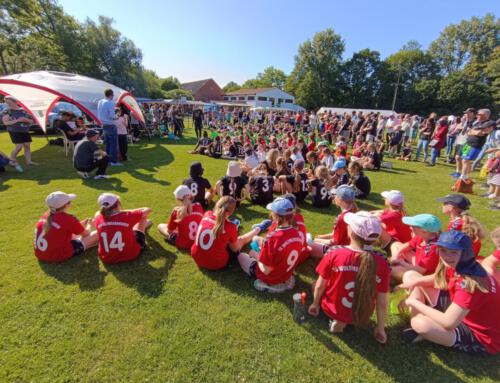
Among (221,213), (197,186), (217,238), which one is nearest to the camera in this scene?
(221,213)

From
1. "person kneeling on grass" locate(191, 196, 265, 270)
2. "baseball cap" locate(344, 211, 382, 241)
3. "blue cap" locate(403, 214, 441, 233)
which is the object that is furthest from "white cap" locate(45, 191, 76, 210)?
"blue cap" locate(403, 214, 441, 233)

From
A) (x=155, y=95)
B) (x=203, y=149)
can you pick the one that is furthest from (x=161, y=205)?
(x=155, y=95)

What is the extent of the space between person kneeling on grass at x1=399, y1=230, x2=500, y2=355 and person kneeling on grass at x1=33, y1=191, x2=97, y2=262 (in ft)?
15.2

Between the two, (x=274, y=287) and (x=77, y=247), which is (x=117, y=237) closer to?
(x=77, y=247)

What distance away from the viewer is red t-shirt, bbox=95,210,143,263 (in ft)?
11.7

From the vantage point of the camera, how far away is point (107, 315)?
9.59ft

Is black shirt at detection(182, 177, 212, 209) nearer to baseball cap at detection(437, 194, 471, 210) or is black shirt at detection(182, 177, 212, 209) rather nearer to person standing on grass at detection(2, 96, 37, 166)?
baseball cap at detection(437, 194, 471, 210)

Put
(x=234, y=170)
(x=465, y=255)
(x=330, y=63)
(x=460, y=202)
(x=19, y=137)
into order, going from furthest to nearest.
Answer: (x=330, y=63) → (x=19, y=137) → (x=234, y=170) → (x=460, y=202) → (x=465, y=255)

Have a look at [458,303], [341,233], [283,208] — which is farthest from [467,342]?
[283,208]

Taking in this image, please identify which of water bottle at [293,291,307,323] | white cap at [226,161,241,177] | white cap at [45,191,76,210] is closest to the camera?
water bottle at [293,291,307,323]

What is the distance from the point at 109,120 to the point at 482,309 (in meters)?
10.3

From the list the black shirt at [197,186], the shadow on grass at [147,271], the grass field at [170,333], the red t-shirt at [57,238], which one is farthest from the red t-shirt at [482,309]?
the red t-shirt at [57,238]

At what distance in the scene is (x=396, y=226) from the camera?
4.07 meters

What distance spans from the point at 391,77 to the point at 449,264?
219ft
